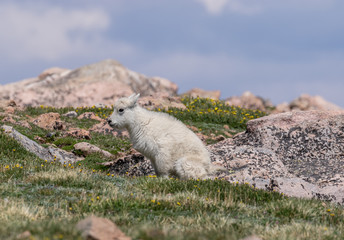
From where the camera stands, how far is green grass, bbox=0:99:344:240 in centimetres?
788

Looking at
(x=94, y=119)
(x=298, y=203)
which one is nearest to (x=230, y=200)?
(x=298, y=203)

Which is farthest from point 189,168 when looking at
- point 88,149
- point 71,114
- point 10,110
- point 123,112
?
point 10,110

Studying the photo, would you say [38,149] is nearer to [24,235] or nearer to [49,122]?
[49,122]

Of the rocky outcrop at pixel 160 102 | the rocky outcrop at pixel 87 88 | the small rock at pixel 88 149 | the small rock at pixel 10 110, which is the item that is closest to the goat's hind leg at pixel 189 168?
the small rock at pixel 88 149

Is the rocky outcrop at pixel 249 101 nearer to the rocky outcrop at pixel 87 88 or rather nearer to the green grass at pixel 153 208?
the rocky outcrop at pixel 87 88

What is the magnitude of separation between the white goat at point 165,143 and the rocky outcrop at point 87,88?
86.4 ft

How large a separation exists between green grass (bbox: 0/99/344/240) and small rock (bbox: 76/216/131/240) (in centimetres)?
14

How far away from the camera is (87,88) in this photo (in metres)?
44.6

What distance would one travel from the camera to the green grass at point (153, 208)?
7.88m

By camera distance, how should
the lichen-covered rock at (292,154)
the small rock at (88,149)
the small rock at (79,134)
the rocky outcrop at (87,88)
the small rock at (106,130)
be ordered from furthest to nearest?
the rocky outcrop at (87,88)
the small rock at (106,130)
the small rock at (79,134)
the small rock at (88,149)
the lichen-covered rock at (292,154)

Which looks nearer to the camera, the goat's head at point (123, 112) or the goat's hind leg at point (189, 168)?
the goat's hind leg at point (189, 168)

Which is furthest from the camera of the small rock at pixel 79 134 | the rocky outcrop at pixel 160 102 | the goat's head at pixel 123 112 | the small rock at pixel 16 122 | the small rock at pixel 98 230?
the rocky outcrop at pixel 160 102

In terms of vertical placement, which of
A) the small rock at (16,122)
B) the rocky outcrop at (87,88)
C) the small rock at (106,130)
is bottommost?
the small rock at (16,122)

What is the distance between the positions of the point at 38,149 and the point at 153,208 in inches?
356
